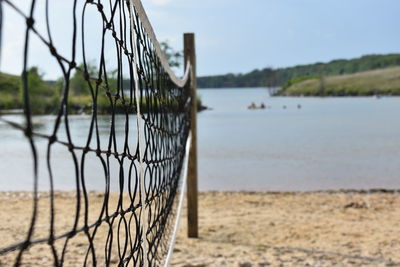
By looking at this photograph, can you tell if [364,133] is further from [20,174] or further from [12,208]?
[12,208]

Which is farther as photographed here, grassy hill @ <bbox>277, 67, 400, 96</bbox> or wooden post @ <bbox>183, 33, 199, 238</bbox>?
grassy hill @ <bbox>277, 67, 400, 96</bbox>

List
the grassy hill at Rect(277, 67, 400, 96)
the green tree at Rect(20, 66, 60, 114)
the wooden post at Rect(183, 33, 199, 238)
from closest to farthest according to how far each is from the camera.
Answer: the green tree at Rect(20, 66, 60, 114)
the wooden post at Rect(183, 33, 199, 238)
the grassy hill at Rect(277, 67, 400, 96)

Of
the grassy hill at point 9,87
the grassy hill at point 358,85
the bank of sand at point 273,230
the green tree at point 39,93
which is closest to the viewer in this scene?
the grassy hill at point 9,87

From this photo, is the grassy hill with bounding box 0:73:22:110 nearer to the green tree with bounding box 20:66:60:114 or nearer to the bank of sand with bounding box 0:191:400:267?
the green tree with bounding box 20:66:60:114

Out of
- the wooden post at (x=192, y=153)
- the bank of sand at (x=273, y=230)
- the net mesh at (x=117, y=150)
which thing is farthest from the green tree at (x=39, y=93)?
the wooden post at (x=192, y=153)

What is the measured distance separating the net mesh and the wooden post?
11 centimetres

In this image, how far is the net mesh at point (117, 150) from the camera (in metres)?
1.02

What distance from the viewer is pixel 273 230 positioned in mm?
5523

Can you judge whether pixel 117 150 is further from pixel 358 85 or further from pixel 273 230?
pixel 358 85

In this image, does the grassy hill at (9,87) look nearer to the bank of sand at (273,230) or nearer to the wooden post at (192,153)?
the bank of sand at (273,230)

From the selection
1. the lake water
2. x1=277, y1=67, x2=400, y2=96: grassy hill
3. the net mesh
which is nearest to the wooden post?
the net mesh

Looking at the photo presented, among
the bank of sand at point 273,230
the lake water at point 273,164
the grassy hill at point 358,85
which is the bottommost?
the lake water at point 273,164

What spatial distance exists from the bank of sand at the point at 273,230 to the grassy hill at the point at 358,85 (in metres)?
62.5

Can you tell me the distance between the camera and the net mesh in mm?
1024
